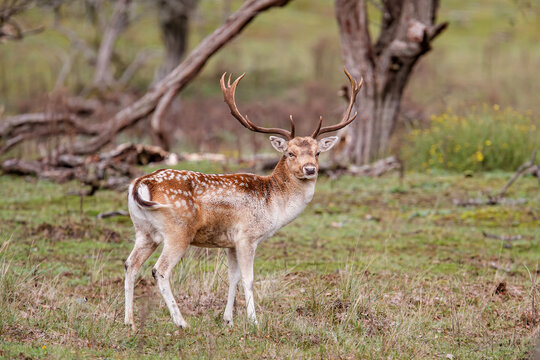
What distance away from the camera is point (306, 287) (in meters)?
7.63

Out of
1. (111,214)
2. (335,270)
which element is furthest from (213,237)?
(111,214)

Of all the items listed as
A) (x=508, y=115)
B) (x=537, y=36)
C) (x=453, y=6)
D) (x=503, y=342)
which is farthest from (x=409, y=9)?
(x=453, y=6)

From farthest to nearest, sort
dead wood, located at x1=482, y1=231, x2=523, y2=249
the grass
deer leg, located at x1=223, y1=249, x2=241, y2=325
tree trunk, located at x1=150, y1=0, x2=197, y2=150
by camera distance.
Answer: tree trunk, located at x1=150, y1=0, x2=197, y2=150 < dead wood, located at x1=482, y1=231, x2=523, y2=249 < deer leg, located at x1=223, y1=249, x2=241, y2=325 < the grass

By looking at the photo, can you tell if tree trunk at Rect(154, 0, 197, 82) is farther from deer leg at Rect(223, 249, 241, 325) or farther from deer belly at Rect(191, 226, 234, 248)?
deer belly at Rect(191, 226, 234, 248)

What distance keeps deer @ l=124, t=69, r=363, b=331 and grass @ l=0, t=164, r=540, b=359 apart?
1.13ft

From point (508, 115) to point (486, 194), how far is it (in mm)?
4189

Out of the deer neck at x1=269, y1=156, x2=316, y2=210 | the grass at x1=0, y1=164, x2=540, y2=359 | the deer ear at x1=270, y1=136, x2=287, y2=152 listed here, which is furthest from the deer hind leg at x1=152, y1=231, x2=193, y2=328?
the deer ear at x1=270, y1=136, x2=287, y2=152

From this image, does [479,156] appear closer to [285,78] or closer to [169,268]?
[169,268]

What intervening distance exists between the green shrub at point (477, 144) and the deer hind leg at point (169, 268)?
10.8m

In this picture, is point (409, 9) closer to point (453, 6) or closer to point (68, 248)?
point (68, 248)

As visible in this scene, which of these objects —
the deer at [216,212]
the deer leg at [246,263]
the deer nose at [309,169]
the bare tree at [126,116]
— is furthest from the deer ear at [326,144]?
the bare tree at [126,116]

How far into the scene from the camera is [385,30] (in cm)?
1691

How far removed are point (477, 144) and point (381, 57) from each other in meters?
2.96

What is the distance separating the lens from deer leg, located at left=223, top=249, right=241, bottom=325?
6.43 m
